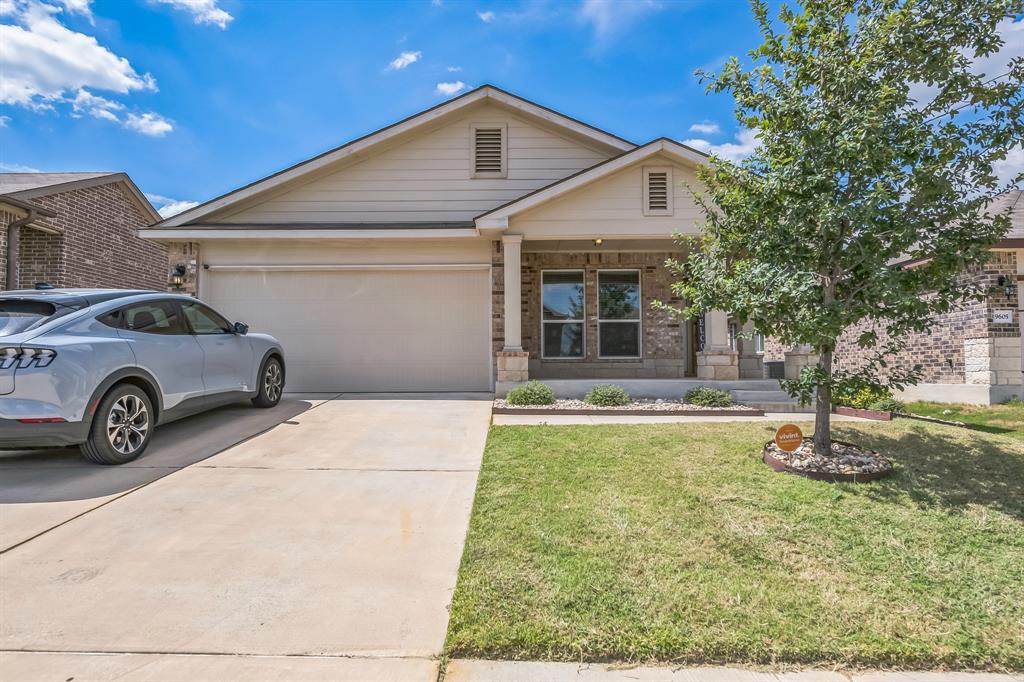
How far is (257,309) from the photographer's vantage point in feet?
31.3

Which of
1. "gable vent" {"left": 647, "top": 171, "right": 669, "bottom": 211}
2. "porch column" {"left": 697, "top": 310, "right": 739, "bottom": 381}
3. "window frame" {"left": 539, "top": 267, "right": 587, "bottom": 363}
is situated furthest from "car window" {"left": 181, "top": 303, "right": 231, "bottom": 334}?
"porch column" {"left": 697, "top": 310, "right": 739, "bottom": 381}

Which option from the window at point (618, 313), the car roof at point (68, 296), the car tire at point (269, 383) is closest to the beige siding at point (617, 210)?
the window at point (618, 313)

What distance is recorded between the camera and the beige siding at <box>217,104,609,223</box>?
10156mm

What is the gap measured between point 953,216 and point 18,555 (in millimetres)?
7086

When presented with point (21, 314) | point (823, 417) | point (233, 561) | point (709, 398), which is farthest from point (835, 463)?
point (21, 314)

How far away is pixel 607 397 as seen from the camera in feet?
25.5

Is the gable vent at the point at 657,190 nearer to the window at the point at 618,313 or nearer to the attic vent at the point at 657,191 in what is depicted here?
the attic vent at the point at 657,191

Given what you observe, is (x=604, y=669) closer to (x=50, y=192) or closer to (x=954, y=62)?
(x=954, y=62)

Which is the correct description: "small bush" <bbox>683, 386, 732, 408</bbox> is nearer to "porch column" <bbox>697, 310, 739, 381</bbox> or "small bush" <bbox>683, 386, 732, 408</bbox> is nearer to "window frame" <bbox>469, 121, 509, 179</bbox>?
"porch column" <bbox>697, 310, 739, 381</bbox>

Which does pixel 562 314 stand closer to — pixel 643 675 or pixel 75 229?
pixel 643 675

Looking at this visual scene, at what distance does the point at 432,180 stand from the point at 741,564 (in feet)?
30.2

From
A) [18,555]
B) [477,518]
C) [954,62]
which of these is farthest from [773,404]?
[18,555]

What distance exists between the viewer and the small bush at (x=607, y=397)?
7.74 metres

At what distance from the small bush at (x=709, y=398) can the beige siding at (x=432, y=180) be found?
521cm
